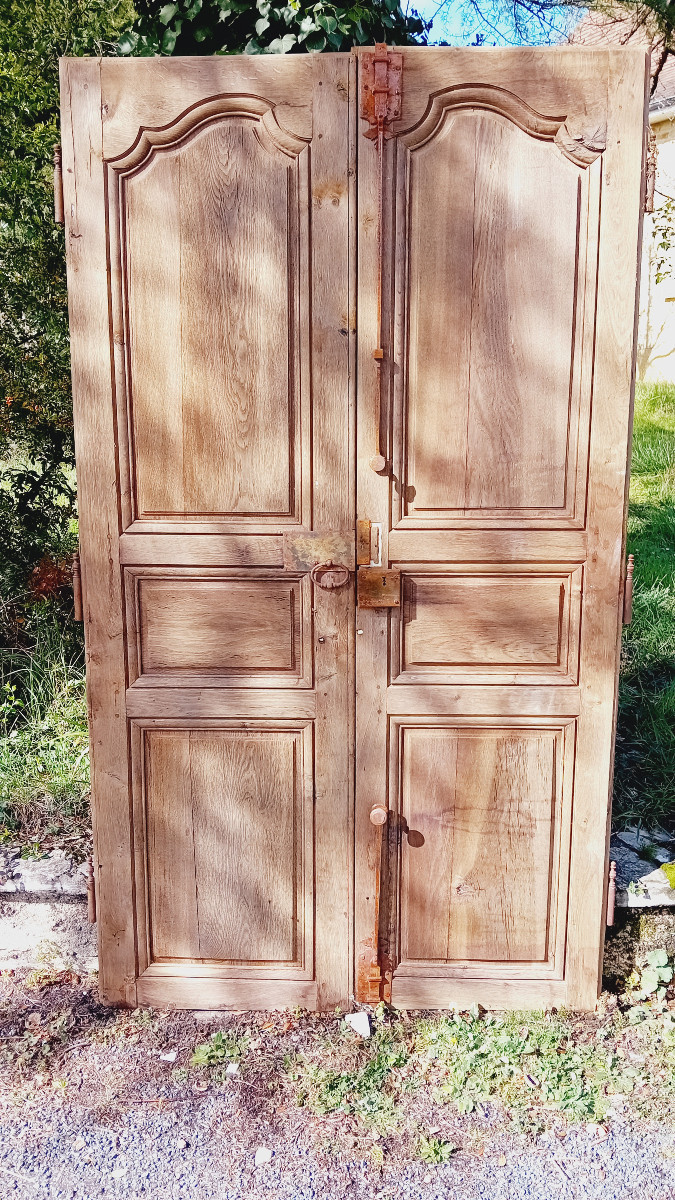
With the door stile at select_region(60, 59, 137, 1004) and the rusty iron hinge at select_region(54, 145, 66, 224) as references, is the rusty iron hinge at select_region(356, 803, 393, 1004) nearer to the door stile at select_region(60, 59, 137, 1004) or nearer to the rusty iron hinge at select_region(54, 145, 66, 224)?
the door stile at select_region(60, 59, 137, 1004)

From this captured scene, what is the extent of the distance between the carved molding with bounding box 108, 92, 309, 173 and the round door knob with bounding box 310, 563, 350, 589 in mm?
1150

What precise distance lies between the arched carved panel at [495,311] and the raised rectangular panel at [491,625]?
0.59 feet

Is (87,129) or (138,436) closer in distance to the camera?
(87,129)

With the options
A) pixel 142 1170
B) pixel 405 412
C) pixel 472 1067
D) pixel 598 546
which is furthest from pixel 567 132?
pixel 142 1170

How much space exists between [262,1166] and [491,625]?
5.37 ft

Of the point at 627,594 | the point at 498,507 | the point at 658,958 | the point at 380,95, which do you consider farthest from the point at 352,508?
the point at 658,958

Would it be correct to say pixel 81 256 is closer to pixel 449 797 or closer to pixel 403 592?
pixel 403 592

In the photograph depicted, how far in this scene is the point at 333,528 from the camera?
9.21 feet

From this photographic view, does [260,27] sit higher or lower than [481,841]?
higher

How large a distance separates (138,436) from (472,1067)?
2.16 meters

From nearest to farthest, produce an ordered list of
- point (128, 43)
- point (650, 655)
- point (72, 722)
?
point (128, 43) < point (72, 722) < point (650, 655)

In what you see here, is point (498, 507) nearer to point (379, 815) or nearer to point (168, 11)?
point (379, 815)

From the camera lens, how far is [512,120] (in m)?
2.61

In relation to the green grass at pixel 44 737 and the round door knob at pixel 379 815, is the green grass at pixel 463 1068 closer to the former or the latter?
the round door knob at pixel 379 815
